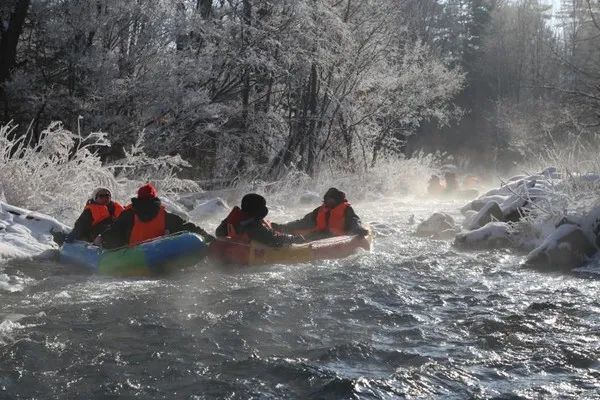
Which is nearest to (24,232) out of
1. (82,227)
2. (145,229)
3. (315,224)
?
(82,227)

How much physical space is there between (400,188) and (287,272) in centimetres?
1304

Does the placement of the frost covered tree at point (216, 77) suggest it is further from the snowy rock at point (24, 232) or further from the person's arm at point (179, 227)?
the person's arm at point (179, 227)

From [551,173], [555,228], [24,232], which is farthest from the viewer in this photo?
[551,173]

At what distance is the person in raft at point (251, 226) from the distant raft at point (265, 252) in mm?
99

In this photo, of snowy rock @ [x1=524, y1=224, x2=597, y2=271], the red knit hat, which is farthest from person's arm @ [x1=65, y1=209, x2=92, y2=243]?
snowy rock @ [x1=524, y1=224, x2=597, y2=271]

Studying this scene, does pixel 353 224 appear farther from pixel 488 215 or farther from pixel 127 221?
pixel 127 221

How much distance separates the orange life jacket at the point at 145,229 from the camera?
300 inches

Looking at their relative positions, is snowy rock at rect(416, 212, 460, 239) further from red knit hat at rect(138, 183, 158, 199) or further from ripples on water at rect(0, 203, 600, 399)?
red knit hat at rect(138, 183, 158, 199)

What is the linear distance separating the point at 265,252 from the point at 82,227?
227 centimetres

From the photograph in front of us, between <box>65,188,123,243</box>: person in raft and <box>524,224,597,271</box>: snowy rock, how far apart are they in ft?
17.0

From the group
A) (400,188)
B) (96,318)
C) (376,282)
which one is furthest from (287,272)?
(400,188)

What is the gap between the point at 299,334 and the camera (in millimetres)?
5145

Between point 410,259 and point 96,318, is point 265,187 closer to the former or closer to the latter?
point 410,259

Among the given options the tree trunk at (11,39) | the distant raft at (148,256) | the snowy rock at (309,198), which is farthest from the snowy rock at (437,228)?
the tree trunk at (11,39)
